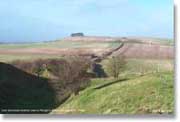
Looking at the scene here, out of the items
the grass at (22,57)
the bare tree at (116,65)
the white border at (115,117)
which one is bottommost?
the white border at (115,117)

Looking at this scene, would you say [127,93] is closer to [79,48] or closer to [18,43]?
[79,48]

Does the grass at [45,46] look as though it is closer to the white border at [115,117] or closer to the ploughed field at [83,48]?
the ploughed field at [83,48]

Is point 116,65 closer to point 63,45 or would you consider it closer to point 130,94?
point 130,94

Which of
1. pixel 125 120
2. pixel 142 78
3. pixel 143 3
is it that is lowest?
pixel 125 120

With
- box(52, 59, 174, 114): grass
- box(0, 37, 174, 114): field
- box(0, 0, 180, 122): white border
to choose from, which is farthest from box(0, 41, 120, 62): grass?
box(0, 0, 180, 122): white border

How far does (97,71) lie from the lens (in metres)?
2.61

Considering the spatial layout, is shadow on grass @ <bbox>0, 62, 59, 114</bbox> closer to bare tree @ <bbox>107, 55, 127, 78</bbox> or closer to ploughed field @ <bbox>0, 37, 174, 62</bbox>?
ploughed field @ <bbox>0, 37, 174, 62</bbox>

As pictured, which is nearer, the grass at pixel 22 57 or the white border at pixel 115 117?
the white border at pixel 115 117

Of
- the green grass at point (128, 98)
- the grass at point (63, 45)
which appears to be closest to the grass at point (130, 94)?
the green grass at point (128, 98)

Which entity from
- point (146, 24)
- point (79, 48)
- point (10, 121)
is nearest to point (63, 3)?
point (79, 48)

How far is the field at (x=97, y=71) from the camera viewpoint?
2537mm

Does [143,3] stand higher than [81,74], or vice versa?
[143,3]

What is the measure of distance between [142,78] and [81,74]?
28 cm

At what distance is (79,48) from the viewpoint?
2.61 meters
